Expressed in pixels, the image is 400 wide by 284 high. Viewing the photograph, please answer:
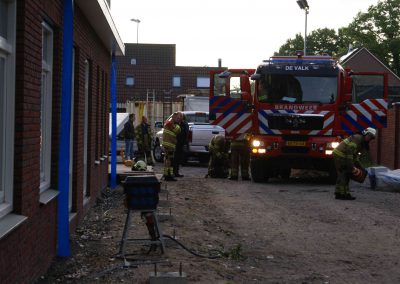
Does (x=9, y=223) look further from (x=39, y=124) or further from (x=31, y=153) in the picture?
(x=39, y=124)

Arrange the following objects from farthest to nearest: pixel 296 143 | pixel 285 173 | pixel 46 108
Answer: pixel 285 173 < pixel 296 143 < pixel 46 108

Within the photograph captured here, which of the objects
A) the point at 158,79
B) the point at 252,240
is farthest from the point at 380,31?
the point at 252,240

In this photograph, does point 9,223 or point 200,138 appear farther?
point 200,138

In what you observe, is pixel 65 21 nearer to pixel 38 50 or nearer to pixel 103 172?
pixel 38 50

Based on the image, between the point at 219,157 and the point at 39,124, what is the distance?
13139 millimetres

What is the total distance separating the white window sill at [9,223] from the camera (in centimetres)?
520

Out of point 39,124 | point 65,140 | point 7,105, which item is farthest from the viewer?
point 65,140

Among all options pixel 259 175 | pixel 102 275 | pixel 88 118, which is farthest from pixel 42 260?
pixel 259 175

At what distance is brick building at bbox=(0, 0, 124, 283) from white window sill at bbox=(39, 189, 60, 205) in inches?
0.7

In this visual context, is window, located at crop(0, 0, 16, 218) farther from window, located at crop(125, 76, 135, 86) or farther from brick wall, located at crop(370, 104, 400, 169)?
window, located at crop(125, 76, 135, 86)

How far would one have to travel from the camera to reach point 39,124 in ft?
22.3

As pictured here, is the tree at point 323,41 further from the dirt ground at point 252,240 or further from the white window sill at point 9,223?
the white window sill at point 9,223

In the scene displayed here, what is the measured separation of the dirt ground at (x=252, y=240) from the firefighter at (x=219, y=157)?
3.17 m

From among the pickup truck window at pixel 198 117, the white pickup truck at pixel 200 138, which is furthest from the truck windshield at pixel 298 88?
the pickup truck window at pixel 198 117
